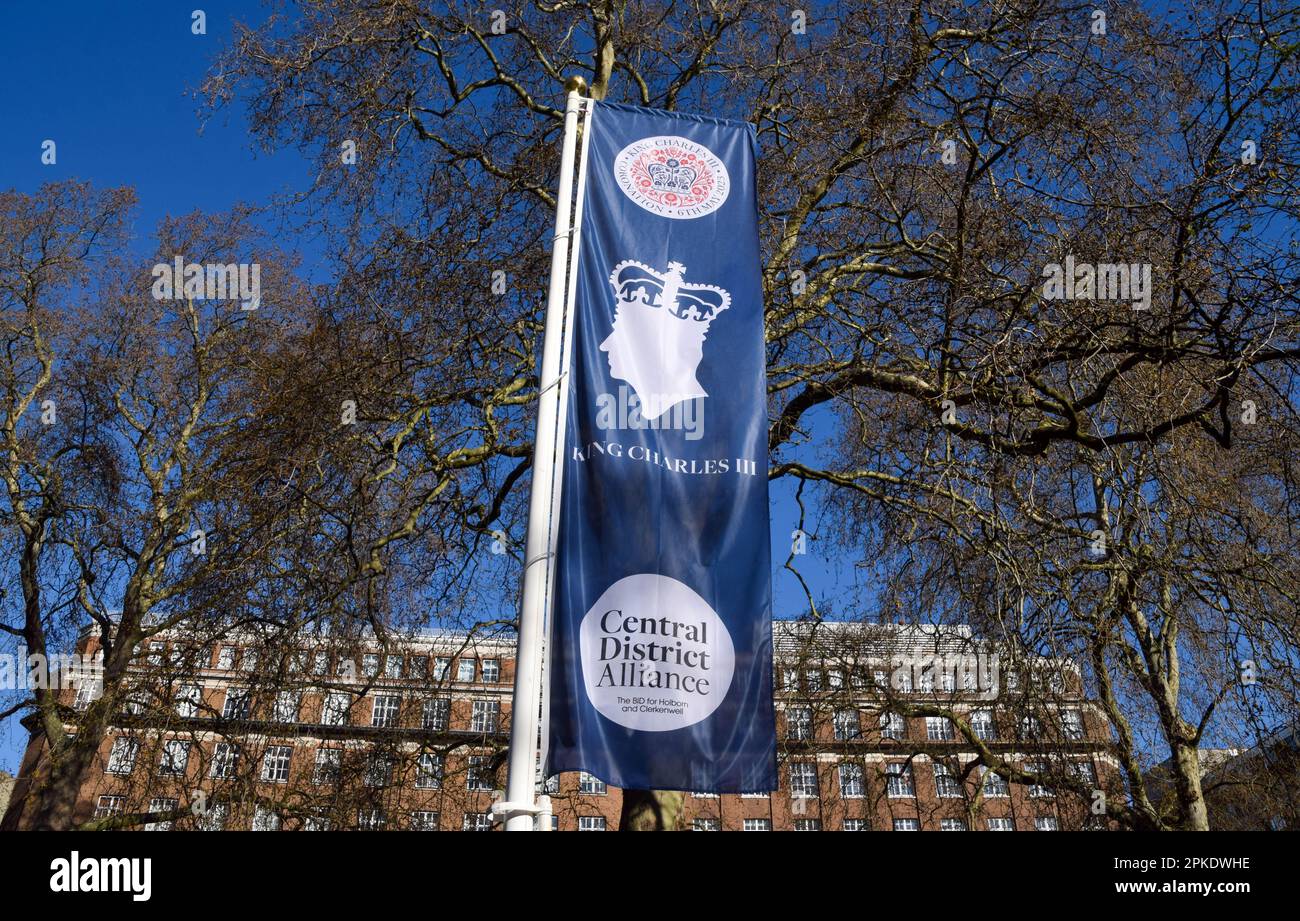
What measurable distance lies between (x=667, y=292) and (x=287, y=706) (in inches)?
223

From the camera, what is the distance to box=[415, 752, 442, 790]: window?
1105 centimetres

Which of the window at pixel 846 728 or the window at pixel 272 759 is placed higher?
the window at pixel 846 728

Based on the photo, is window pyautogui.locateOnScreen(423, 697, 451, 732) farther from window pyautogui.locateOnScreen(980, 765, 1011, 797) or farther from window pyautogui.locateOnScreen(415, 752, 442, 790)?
window pyautogui.locateOnScreen(980, 765, 1011, 797)

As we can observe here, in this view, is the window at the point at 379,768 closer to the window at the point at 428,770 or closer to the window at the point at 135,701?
the window at the point at 428,770

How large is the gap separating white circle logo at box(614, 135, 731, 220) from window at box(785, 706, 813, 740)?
262 inches

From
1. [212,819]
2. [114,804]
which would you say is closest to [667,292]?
[212,819]

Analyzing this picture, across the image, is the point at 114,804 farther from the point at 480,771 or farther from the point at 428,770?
the point at 480,771

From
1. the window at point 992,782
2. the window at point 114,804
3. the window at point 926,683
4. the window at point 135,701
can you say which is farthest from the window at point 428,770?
the window at point 992,782

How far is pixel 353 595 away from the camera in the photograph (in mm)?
9148

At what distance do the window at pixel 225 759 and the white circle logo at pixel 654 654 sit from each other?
5314 mm

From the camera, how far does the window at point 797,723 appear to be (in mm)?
11297
